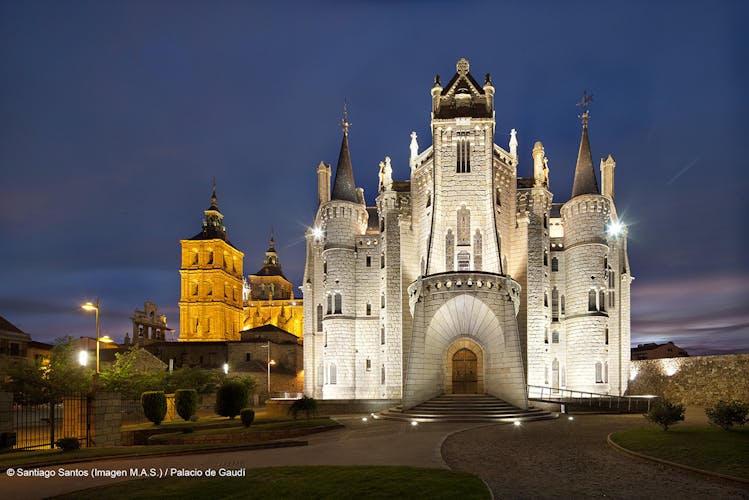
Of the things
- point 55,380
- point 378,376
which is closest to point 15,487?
point 55,380

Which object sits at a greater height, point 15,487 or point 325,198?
point 325,198

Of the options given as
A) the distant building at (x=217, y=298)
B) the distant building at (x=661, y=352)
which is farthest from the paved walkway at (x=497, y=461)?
the distant building at (x=661, y=352)

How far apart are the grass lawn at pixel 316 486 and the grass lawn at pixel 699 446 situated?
6705mm

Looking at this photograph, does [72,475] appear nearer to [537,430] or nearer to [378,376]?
[537,430]

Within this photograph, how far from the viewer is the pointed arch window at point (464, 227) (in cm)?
4259

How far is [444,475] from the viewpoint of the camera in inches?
540

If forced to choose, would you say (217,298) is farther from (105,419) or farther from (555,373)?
(105,419)

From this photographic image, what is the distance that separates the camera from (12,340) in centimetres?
5844

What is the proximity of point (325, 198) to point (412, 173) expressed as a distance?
1096 cm

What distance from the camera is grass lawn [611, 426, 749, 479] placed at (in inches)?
586

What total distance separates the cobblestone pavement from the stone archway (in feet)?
53.5

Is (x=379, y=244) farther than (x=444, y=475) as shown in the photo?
Yes

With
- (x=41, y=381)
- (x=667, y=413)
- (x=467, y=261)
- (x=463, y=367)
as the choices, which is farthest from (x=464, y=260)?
(x=41, y=381)

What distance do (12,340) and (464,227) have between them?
47878 mm
